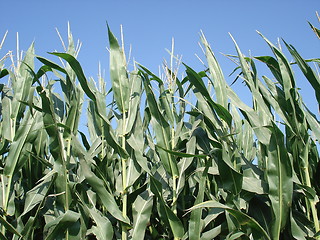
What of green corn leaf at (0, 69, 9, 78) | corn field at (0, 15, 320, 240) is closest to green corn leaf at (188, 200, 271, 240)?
corn field at (0, 15, 320, 240)

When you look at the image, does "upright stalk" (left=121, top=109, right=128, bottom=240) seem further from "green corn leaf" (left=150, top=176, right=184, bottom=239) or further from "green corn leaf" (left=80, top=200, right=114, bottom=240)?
"green corn leaf" (left=150, top=176, right=184, bottom=239)

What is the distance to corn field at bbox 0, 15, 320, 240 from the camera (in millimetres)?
1725

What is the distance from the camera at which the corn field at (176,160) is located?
5.66 feet

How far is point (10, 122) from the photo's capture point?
2262 mm

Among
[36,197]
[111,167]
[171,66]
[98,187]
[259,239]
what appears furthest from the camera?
[111,167]

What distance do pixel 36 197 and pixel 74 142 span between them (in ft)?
1.32

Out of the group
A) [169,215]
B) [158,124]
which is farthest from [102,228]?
[158,124]

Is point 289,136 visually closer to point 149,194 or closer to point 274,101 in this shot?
point 274,101

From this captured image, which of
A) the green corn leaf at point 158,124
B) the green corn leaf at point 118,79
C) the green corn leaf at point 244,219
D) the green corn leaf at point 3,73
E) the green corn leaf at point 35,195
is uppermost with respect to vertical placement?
the green corn leaf at point 3,73

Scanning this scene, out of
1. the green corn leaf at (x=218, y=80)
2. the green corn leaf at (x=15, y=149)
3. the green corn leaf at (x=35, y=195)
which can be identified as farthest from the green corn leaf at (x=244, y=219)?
the green corn leaf at (x=15, y=149)

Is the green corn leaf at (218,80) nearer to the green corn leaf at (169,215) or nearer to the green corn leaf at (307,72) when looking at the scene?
the green corn leaf at (307,72)

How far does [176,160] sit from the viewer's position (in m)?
2.05

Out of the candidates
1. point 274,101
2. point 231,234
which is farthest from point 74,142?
point 274,101

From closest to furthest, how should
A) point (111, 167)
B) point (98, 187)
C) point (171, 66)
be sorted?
point (98, 187) < point (171, 66) < point (111, 167)
